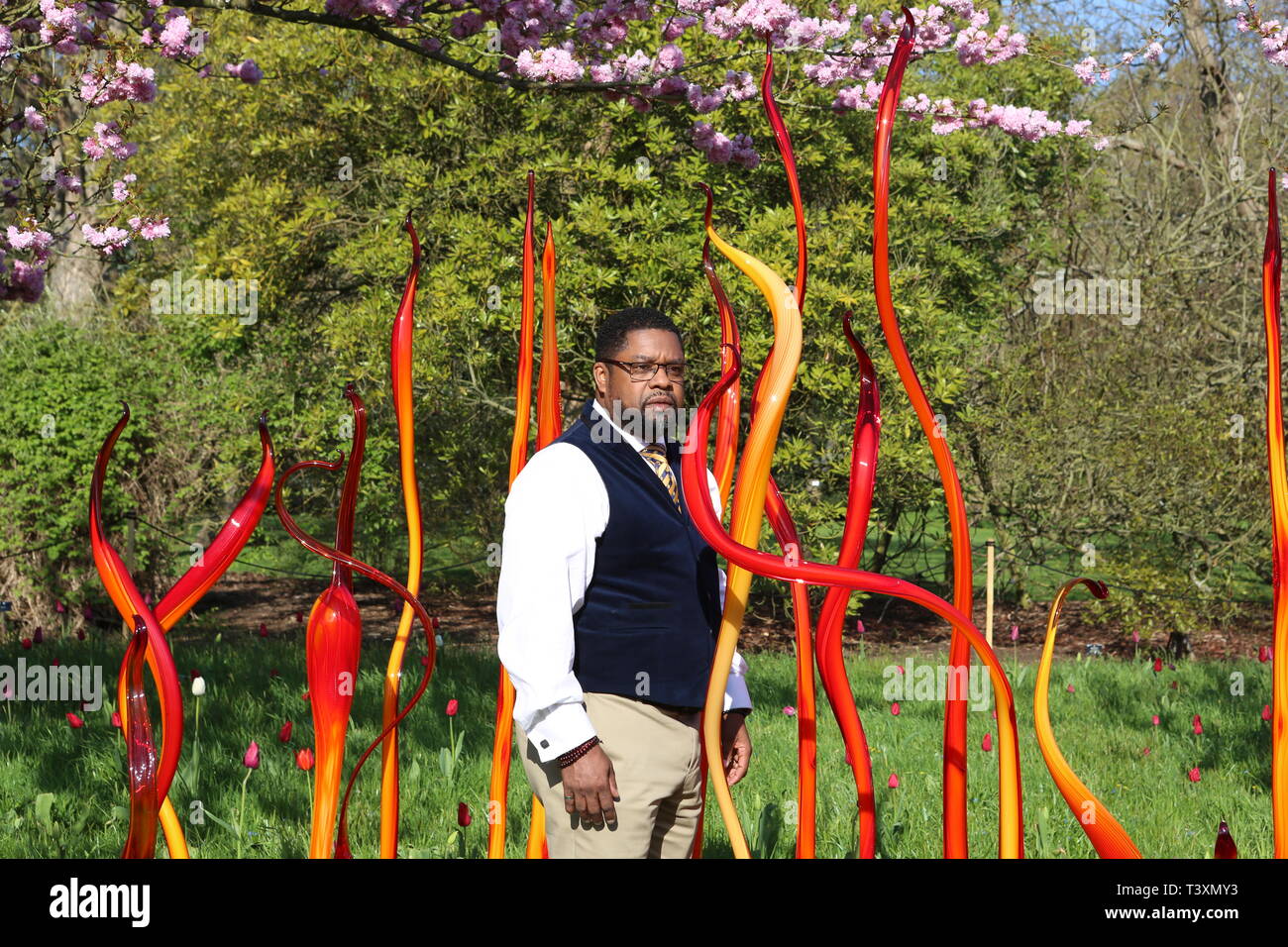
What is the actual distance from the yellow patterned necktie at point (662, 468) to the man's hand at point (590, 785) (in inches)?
21.8

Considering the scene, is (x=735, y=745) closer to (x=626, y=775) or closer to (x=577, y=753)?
Result: (x=626, y=775)

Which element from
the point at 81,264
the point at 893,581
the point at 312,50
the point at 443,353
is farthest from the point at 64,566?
the point at 893,581

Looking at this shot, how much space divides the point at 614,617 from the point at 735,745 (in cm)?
53

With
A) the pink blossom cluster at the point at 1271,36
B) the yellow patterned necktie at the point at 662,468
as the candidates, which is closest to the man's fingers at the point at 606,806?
the yellow patterned necktie at the point at 662,468

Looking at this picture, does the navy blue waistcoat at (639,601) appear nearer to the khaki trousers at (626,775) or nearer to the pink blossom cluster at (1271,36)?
the khaki trousers at (626,775)

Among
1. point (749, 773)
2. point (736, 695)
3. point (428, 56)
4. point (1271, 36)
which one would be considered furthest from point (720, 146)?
point (736, 695)

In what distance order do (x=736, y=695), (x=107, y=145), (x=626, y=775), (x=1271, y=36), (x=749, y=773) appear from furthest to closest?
(x=749, y=773), (x=107, y=145), (x=1271, y=36), (x=736, y=695), (x=626, y=775)

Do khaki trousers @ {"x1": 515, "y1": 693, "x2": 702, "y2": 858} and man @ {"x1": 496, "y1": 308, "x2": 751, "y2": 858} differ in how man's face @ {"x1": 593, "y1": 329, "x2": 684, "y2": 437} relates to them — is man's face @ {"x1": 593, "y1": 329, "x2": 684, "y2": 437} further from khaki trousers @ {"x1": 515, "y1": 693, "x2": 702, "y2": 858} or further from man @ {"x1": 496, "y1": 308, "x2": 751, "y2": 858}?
khaki trousers @ {"x1": 515, "y1": 693, "x2": 702, "y2": 858}

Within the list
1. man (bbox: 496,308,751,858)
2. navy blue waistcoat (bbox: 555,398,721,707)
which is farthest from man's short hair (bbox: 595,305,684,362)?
navy blue waistcoat (bbox: 555,398,721,707)

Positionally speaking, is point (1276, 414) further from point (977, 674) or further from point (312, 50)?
point (312, 50)

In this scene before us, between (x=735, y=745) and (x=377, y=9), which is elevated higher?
(x=377, y=9)

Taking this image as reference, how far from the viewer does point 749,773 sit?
459 cm

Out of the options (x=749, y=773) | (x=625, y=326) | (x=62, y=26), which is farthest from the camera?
(x=749, y=773)

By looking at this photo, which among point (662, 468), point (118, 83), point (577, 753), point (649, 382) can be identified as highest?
point (118, 83)
